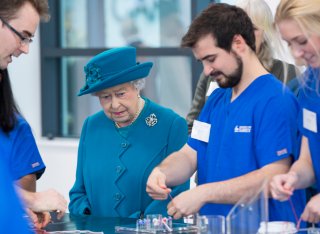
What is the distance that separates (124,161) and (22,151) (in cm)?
47

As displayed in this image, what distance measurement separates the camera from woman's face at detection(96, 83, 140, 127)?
3.11 metres

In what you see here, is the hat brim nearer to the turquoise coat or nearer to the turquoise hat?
the turquoise hat

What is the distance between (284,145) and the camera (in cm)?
254

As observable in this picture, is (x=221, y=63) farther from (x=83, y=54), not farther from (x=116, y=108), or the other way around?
(x=83, y=54)

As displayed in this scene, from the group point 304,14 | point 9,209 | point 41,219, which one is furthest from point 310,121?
point 9,209

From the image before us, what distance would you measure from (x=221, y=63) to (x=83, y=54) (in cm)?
338

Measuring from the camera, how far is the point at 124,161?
3094 mm

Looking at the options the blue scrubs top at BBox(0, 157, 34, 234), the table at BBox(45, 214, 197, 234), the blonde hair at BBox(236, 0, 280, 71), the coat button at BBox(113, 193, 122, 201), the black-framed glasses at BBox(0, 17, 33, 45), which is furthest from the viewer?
the blonde hair at BBox(236, 0, 280, 71)

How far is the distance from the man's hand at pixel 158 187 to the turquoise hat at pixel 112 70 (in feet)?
1.73

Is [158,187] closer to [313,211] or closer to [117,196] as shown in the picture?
[117,196]

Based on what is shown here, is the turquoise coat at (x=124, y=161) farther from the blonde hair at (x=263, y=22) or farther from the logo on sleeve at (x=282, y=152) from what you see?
the logo on sleeve at (x=282, y=152)

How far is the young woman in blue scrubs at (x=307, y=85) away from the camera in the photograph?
2.19 metres

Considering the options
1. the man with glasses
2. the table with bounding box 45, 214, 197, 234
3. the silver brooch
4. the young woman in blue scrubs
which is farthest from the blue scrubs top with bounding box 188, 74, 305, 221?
the man with glasses

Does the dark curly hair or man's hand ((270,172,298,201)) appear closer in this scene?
man's hand ((270,172,298,201))
